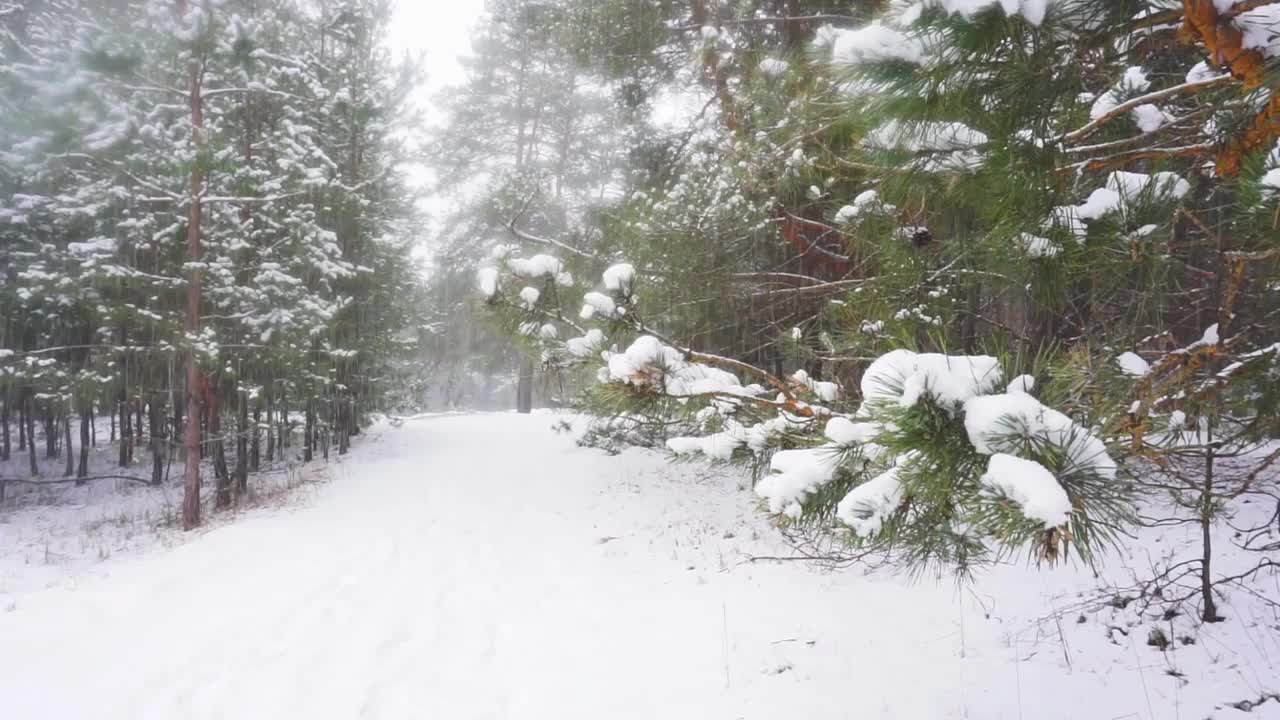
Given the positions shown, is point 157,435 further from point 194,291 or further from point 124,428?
point 194,291

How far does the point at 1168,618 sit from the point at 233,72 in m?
11.5

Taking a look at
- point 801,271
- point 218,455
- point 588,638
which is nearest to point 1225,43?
point 801,271

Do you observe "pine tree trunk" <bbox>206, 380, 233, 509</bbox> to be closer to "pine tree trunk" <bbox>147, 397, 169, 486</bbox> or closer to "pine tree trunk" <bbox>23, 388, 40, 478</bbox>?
"pine tree trunk" <bbox>147, 397, 169, 486</bbox>

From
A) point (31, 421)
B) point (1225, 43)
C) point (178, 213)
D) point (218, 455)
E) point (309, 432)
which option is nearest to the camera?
point (1225, 43)

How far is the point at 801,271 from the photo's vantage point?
5.45m

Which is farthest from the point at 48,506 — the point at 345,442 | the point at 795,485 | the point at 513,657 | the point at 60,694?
the point at 795,485

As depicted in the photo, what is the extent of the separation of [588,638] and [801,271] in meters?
3.67

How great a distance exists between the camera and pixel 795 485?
140 cm

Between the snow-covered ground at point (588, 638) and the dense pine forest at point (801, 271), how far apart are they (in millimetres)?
164

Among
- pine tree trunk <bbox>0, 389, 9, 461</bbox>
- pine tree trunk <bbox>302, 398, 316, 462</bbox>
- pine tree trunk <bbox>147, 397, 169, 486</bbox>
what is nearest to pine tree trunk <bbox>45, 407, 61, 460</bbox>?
pine tree trunk <bbox>0, 389, 9, 461</bbox>

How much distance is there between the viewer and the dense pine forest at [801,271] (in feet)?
4.33

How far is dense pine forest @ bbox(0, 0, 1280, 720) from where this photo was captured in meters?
1.32

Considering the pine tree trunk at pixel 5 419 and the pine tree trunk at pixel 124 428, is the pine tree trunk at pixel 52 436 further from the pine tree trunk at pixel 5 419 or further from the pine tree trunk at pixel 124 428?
the pine tree trunk at pixel 124 428

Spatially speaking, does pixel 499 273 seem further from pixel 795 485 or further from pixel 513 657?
pixel 513 657
